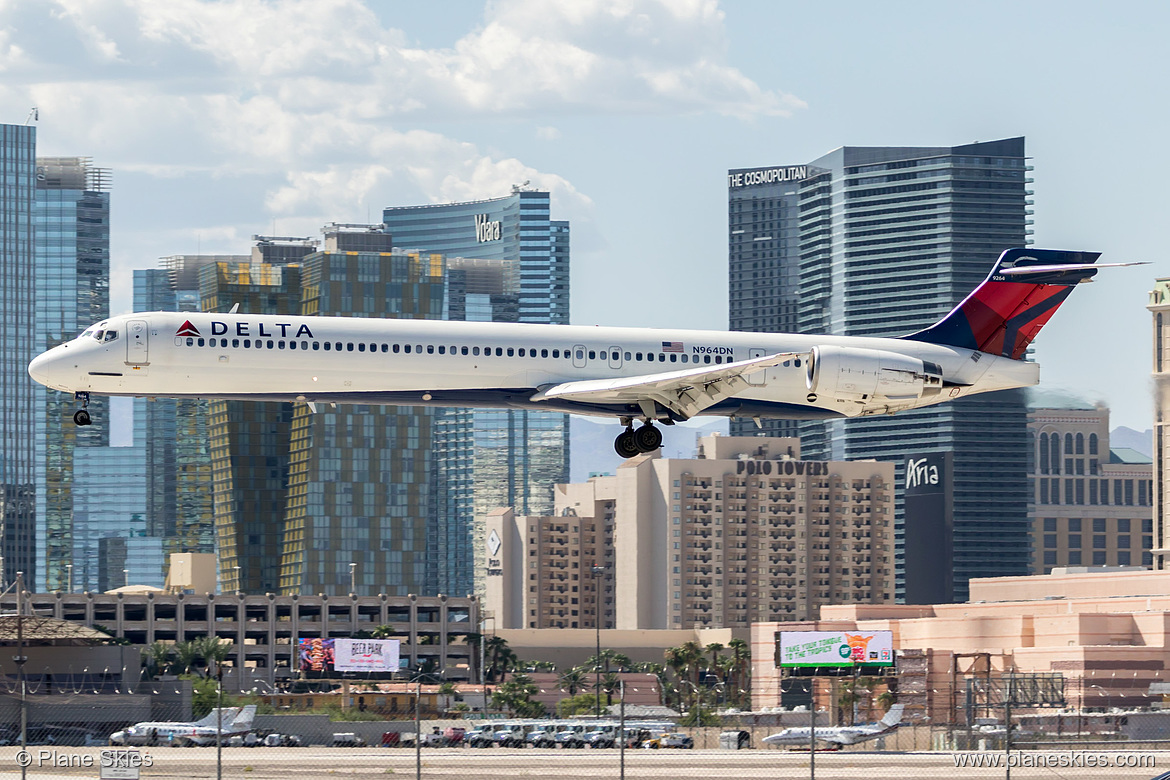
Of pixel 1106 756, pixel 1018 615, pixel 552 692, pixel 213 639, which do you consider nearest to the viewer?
pixel 1106 756

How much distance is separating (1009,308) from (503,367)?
53.6 feet

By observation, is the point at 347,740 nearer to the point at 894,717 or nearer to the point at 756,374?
the point at 756,374

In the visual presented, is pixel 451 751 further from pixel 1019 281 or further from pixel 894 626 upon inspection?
pixel 894 626

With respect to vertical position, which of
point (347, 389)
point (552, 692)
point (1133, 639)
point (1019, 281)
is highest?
point (1019, 281)

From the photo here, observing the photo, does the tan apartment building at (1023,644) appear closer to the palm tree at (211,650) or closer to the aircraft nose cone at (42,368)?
the aircraft nose cone at (42,368)

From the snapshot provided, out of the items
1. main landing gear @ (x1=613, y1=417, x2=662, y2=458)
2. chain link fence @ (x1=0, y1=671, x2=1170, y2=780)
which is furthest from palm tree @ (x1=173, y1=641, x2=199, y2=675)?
main landing gear @ (x1=613, y1=417, x2=662, y2=458)

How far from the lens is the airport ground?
41406 millimetres

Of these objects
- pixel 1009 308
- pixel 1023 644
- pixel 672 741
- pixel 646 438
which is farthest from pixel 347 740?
pixel 1023 644

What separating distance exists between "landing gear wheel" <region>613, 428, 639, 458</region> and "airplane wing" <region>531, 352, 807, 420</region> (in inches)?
65.2

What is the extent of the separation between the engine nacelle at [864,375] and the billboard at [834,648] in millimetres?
61515

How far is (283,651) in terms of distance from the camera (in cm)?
17075

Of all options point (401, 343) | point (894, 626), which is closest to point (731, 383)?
point (401, 343)

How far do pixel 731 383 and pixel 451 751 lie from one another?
Result: 16206 mm

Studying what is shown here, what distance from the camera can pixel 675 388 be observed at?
48.8 metres
